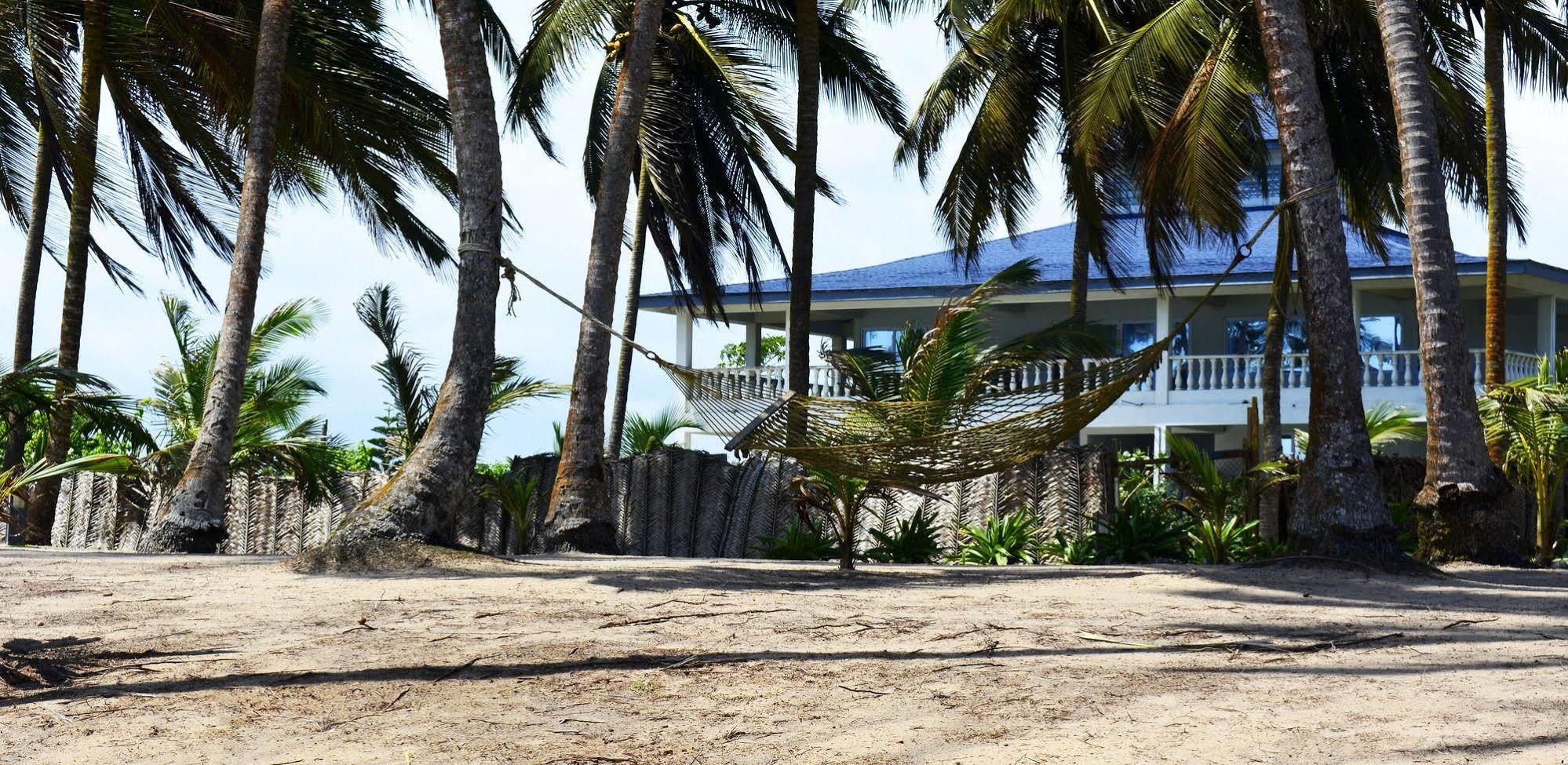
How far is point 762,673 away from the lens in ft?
14.8

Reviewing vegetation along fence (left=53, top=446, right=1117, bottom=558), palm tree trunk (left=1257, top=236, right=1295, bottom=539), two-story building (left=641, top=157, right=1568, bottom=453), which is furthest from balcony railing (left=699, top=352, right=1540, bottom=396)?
vegetation along fence (left=53, top=446, right=1117, bottom=558)

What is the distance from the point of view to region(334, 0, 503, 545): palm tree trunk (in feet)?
25.6

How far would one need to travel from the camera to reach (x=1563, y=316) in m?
21.0

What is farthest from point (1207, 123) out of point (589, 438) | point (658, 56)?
point (658, 56)

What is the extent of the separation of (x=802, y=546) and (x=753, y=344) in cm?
1065

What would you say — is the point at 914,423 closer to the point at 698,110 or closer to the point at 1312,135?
the point at 1312,135

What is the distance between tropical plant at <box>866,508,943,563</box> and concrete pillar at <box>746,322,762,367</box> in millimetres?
10418

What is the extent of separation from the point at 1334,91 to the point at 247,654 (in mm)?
11180

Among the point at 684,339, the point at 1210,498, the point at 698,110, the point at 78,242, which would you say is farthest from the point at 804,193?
the point at 684,339

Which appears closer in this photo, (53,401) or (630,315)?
(53,401)

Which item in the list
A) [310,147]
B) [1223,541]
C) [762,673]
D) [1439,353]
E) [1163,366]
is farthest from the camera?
[1163,366]

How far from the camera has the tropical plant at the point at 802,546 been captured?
36.5 ft

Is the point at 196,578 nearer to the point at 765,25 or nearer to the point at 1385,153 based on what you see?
the point at 765,25

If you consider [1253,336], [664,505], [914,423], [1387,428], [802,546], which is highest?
[1253,336]
